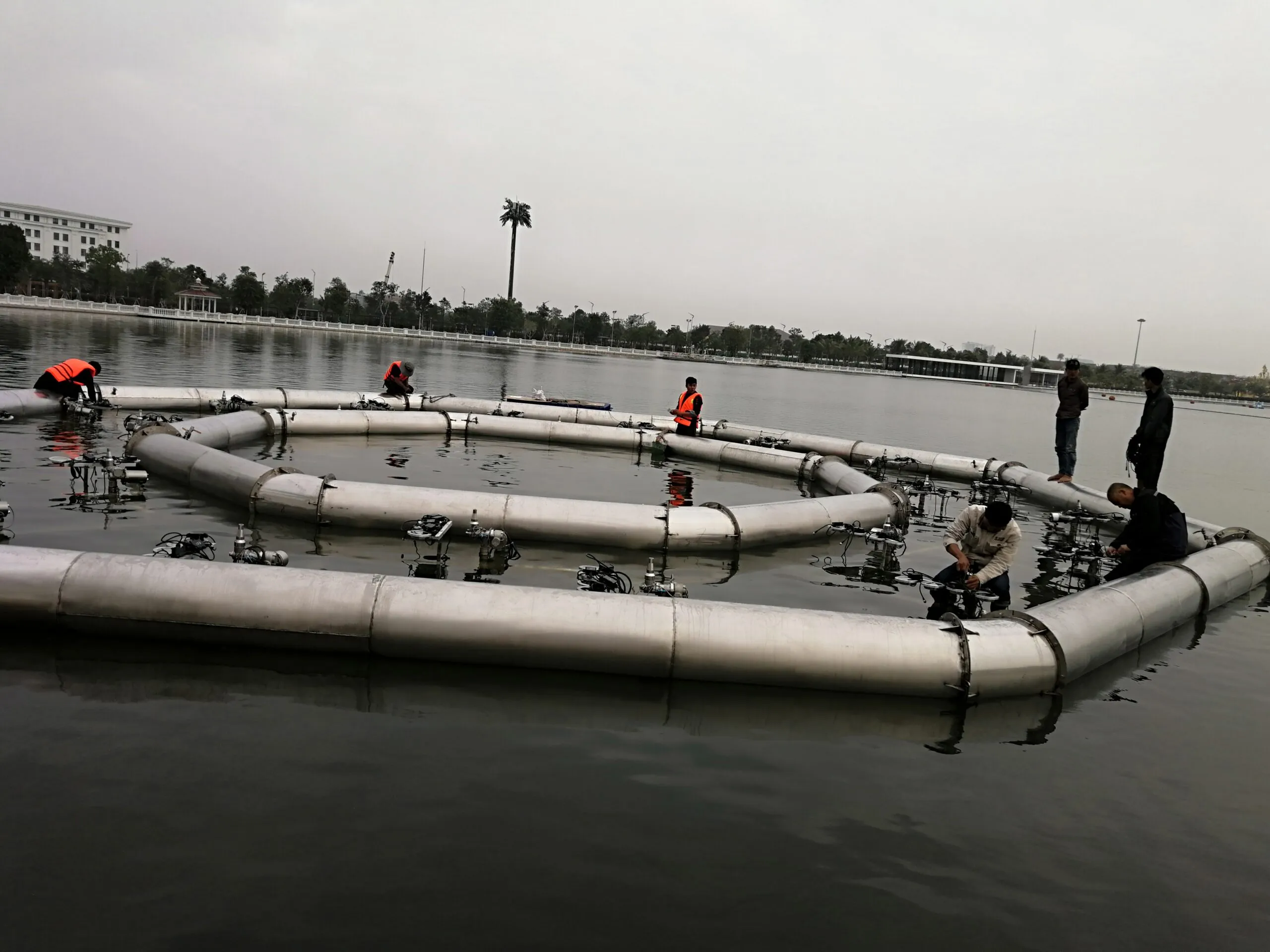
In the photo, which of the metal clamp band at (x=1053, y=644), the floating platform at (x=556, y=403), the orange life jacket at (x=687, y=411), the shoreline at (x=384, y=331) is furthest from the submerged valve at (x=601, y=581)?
the shoreline at (x=384, y=331)

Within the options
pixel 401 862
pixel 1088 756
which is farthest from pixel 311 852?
pixel 1088 756

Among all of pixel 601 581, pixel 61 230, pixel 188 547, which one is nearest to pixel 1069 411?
pixel 601 581

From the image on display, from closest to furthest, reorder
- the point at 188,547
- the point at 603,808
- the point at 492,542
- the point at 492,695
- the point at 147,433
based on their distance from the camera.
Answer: the point at 603,808
the point at 492,695
the point at 188,547
the point at 492,542
the point at 147,433

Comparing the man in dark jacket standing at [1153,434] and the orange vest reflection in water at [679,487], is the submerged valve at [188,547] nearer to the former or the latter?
the orange vest reflection in water at [679,487]

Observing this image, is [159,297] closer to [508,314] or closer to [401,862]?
[508,314]

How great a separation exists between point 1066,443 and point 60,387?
82.8 feet

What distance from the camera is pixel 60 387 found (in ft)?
69.7

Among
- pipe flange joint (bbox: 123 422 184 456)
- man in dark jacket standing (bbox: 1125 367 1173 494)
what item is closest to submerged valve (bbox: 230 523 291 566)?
pipe flange joint (bbox: 123 422 184 456)

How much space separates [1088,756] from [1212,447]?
51078mm

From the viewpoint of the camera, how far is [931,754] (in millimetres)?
6949

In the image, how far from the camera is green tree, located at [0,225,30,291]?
322 feet

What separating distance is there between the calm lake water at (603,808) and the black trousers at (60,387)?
1340 centimetres

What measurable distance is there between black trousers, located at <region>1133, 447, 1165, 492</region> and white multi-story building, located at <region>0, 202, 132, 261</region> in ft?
651

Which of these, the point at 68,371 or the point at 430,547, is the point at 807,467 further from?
the point at 68,371
